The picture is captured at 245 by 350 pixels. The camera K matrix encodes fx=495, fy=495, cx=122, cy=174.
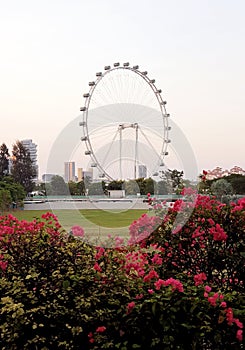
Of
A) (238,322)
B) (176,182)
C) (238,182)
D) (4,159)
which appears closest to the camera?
(238,322)

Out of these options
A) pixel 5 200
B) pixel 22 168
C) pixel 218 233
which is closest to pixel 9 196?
pixel 5 200

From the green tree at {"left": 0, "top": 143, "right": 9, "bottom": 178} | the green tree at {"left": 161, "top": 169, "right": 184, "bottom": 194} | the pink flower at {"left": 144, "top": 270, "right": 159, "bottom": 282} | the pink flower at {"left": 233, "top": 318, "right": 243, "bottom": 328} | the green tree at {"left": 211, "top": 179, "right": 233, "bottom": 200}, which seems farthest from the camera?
the green tree at {"left": 0, "top": 143, "right": 9, "bottom": 178}

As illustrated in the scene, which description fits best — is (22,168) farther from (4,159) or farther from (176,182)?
(176,182)

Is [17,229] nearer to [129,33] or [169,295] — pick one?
[169,295]

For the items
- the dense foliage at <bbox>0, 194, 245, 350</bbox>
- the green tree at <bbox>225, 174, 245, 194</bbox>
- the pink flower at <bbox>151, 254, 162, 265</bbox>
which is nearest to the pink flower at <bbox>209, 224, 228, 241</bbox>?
the dense foliage at <bbox>0, 194, 245, 350</bbox>

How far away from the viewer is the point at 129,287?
3.13 m

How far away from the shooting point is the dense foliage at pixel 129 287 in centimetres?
287

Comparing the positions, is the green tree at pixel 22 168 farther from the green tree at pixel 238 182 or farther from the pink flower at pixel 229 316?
the pink flower at pixel 229 316

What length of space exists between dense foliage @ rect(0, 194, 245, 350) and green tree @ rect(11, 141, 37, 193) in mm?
41389

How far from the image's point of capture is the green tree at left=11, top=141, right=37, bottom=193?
4459 cm

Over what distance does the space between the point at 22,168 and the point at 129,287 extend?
42651mm

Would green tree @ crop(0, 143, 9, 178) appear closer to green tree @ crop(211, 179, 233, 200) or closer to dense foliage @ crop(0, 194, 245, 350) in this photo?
green tree @ crop(211, 179, 233, 200)

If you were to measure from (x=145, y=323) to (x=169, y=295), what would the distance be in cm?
23

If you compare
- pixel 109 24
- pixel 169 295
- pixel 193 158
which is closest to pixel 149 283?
pixel 169 295
